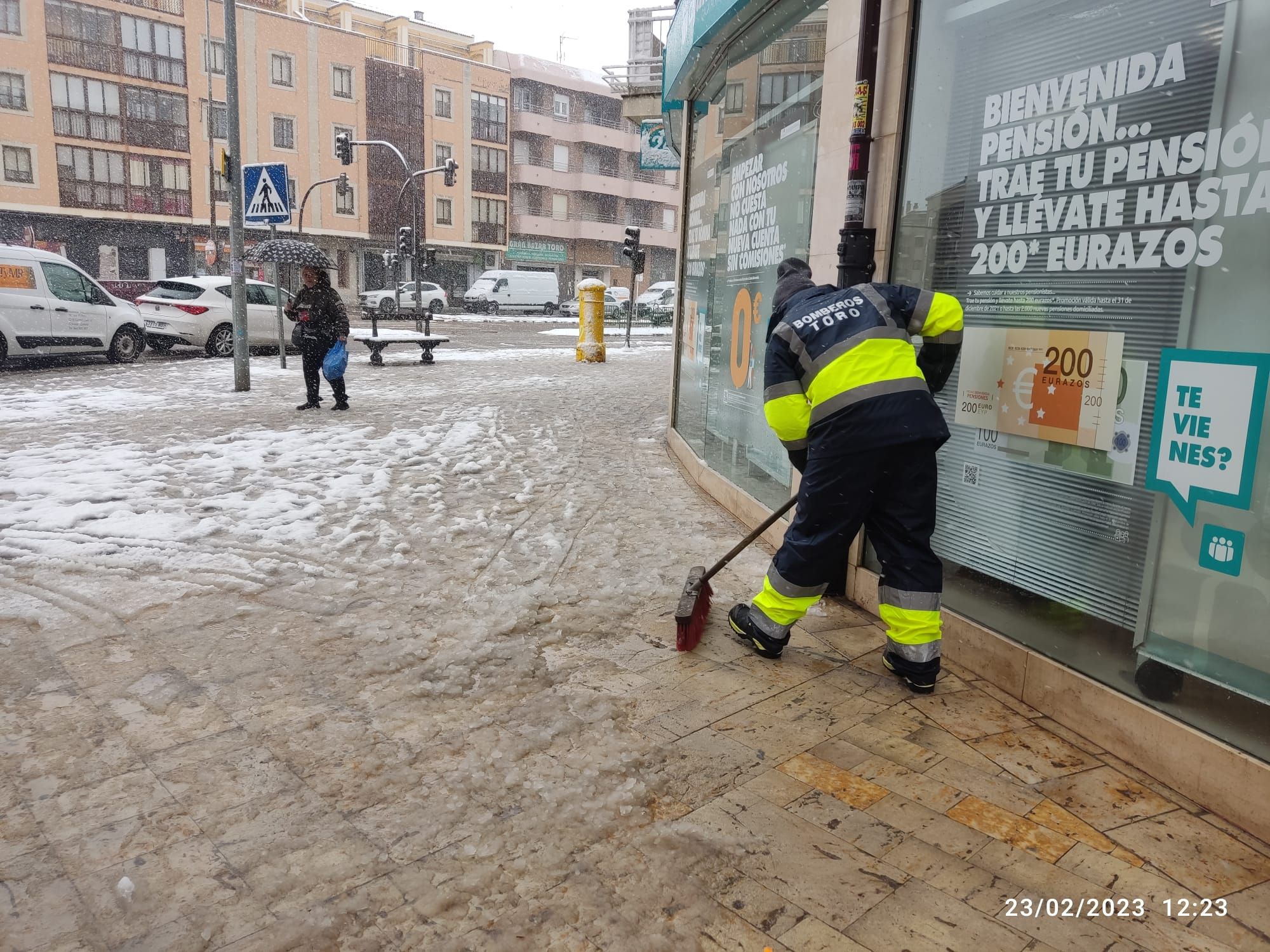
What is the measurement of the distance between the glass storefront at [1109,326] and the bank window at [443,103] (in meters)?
49.5

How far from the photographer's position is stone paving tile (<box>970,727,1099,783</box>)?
289 cm

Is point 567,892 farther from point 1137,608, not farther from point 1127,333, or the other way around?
point 1127,333

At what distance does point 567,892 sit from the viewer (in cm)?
224

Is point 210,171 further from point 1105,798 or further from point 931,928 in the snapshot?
point 931,928

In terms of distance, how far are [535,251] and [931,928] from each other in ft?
180

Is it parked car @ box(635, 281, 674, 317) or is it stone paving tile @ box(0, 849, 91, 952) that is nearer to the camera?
stone paving tile @ box(0, 849, 91, 952)

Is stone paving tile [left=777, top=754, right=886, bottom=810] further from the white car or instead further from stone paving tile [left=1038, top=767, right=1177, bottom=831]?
the white car

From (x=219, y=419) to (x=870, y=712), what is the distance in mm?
8114

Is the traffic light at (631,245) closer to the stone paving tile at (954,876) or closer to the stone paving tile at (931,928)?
the stone paving tile at (954,876)

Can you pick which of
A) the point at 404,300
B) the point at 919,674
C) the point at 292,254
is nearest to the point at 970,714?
the point at 919,674

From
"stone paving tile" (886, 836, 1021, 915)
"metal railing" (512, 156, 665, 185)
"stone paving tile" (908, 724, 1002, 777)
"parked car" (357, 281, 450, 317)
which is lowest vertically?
"stone paving tile" (908, 724, 1002, 777)

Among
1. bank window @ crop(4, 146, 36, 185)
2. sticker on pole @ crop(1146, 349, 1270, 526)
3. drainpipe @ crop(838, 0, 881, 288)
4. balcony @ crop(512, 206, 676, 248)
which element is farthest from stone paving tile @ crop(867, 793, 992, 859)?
balcony @ crop(512, 206, 676, 248)

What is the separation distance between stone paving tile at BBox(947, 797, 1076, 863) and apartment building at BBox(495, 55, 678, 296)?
53.4 m

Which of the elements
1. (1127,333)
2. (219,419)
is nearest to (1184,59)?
(1127,333)
